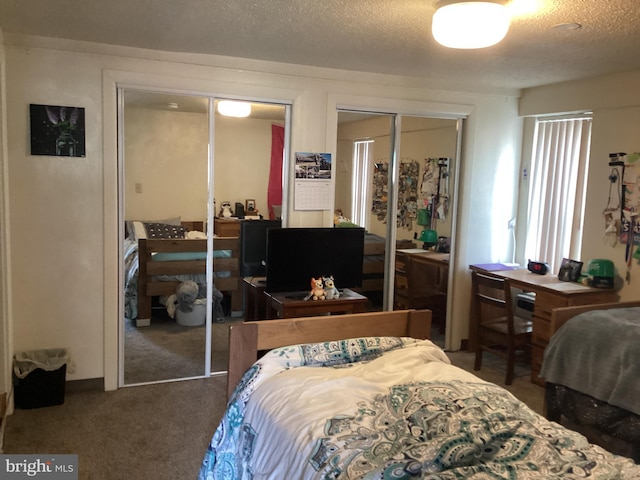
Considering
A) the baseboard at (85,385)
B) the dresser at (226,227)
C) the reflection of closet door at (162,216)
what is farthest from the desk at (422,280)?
the baseboard at (85,385)

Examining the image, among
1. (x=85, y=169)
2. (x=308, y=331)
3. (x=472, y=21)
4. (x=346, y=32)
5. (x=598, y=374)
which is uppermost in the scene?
(x=346, y=32)

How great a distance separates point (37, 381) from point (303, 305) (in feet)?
5.57

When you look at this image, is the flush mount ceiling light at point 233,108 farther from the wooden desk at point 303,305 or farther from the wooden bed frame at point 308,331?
the wooden bed frame at point 308,331

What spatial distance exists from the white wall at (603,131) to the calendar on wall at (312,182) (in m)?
1.93

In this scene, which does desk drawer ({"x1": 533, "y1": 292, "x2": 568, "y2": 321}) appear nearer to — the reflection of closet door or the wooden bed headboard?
the wooden bed headboard

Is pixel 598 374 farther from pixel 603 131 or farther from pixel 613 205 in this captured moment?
pixel 603 131

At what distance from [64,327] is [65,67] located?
1.66 meters

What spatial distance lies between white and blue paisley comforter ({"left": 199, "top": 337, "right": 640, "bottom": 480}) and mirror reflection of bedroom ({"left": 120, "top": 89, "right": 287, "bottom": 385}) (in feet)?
6.18

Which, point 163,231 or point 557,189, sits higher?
point 557,189

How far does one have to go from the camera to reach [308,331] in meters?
2.38

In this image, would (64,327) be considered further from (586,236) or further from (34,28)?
(586,236)

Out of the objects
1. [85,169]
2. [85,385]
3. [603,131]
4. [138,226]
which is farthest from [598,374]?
[85,169]

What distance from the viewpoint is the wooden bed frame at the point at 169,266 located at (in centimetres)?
389

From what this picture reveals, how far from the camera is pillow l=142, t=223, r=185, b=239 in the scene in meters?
3.84
